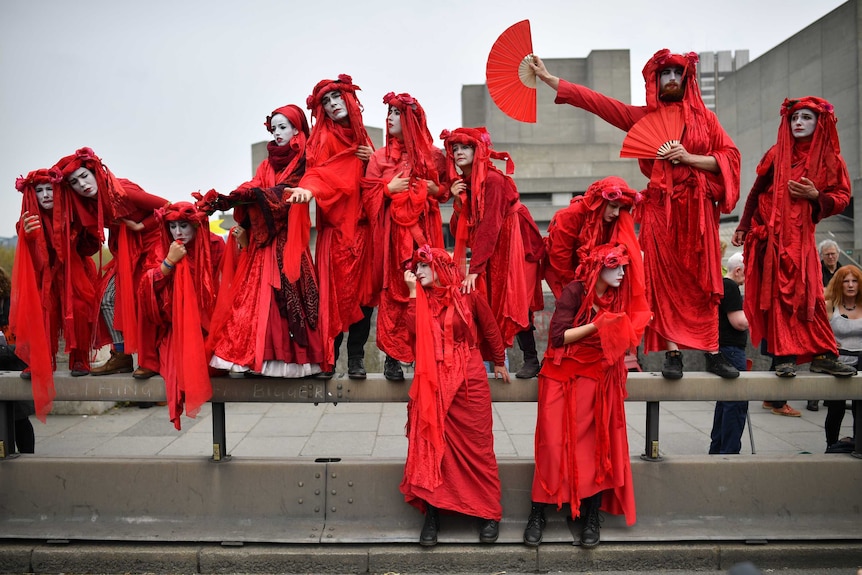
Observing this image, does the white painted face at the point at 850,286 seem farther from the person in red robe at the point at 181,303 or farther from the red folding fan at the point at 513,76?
the person in red robe at the point at 181,303

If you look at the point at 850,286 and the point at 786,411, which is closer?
the point at 850,286

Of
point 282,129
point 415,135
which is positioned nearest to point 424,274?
point 415,135

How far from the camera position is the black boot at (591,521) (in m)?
3.72

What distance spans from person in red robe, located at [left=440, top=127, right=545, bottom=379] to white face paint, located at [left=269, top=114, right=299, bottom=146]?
1069mm

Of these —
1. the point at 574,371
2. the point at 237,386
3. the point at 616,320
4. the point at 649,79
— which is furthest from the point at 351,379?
the point at 649,79

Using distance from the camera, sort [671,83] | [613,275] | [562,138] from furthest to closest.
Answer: [562,138]
[671,83]
[613,275]

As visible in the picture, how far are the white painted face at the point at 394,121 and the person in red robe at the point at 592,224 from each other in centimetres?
123

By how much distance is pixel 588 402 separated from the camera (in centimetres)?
370

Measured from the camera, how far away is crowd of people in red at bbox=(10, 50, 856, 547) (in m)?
3.69

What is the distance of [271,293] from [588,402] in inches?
84.3

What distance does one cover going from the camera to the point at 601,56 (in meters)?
25.2

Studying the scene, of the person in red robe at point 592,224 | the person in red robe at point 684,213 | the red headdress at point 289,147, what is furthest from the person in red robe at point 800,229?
the red headdress at point 289,147

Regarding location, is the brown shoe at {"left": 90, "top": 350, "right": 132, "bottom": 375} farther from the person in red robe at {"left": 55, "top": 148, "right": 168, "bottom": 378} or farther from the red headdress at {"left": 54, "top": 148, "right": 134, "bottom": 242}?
the red headdress at {"left": 54, "top": 148, "right": 134, "bottom": 242}

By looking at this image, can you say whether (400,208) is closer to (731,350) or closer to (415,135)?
(415,135)
